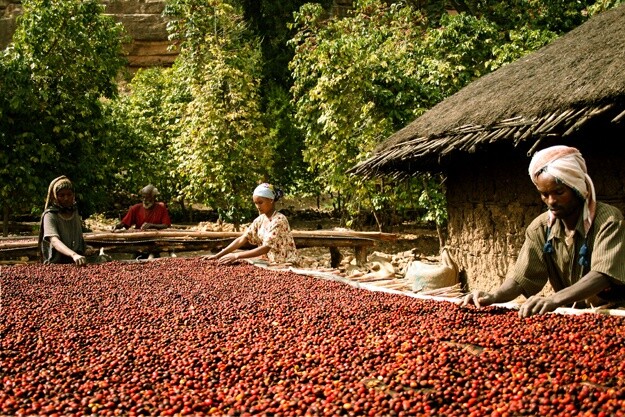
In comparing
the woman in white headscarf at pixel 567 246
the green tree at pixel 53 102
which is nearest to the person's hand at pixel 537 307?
the woman in white headscarf at pixel 567 246

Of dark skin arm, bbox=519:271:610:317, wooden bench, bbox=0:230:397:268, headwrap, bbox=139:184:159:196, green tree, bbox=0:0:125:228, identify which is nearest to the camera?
dark skin arm, bbox=519:271:610:317

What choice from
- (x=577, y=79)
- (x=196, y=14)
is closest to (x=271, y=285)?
(x=577, y=79)

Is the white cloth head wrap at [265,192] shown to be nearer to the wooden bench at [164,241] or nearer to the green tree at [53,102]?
the wooden bench at [164,241]

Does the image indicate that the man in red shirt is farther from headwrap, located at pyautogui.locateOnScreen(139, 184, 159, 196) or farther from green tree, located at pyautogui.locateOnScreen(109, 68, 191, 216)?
green tree, located at pyautogui.locateOnScreen(109, 68, 191, 216)

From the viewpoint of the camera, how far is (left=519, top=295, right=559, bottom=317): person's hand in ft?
7.88

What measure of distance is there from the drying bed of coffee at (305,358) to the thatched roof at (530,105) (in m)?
2.37

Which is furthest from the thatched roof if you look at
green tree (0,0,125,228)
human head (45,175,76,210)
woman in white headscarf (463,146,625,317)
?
green tree (0,0,125,228)

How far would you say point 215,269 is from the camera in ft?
14.5

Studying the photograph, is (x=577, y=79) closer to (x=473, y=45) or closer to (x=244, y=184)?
(x=473, y=45)

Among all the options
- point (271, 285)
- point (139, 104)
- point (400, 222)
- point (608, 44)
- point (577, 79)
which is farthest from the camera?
point (139, 104)

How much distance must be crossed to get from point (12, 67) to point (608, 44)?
8.34m

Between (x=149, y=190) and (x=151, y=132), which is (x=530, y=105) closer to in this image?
(x=149, y=190)

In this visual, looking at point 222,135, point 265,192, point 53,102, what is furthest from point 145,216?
point 265,192

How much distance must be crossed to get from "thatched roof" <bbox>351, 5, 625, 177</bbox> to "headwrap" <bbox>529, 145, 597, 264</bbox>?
5.84 feet
